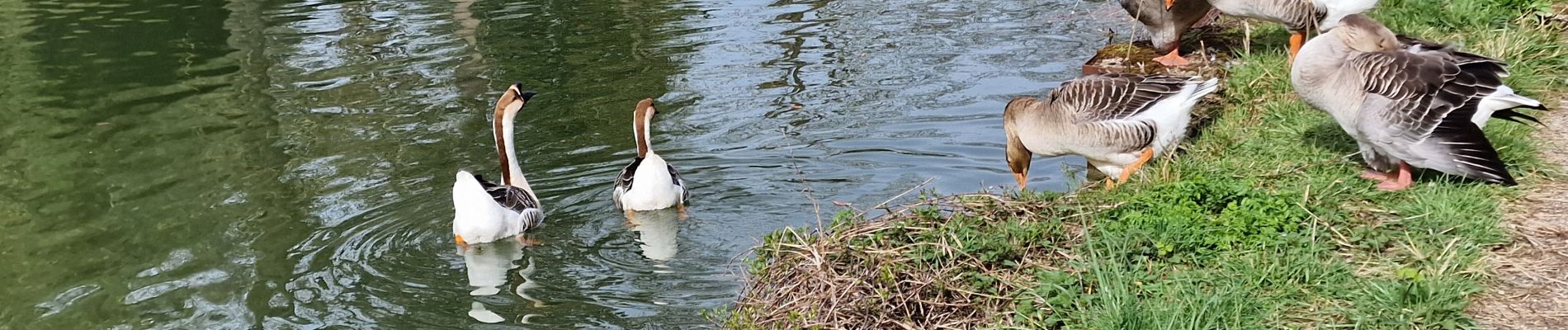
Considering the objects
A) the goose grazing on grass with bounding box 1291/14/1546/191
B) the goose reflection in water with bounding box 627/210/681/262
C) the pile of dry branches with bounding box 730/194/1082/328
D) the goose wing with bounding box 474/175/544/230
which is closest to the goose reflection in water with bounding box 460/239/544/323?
the goose wing with bounding box 474/175/544/230

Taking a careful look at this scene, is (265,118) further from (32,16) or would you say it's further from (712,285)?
(32,16)

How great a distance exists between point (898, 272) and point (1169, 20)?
15.5 ft

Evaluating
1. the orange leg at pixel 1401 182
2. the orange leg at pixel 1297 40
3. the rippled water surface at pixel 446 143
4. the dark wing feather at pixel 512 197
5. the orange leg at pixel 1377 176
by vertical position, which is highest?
the orange leg at pixel 1401 182

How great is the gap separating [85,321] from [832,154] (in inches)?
187

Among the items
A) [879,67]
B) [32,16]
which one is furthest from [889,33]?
[32,16]

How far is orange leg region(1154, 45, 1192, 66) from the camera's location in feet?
28.8

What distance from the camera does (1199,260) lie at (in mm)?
4871

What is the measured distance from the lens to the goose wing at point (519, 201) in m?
7.89

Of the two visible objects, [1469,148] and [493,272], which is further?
[493,272]

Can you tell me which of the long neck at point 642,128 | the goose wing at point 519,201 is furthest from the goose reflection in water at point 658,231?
the goose wing at point 519,201

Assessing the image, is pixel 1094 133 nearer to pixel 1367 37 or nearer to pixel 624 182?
pixel 1367 37

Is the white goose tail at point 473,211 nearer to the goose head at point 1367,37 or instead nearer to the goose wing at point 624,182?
the goose wing at point 624,182

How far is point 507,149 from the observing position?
8469 millimetres

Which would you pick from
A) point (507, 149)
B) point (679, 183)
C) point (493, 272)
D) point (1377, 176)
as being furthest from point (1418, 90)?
point (507, 149)
